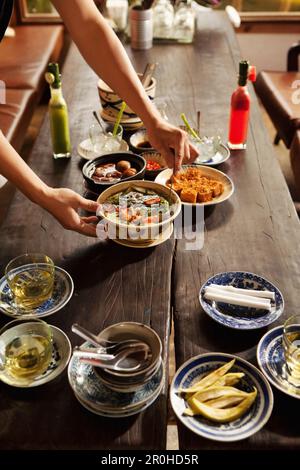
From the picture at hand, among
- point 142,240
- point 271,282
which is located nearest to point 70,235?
point 142,240

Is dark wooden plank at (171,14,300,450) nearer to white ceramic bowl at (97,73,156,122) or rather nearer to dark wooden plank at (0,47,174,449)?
dark wooden plank at (0,47,174,449)

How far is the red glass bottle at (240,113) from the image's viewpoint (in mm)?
1860

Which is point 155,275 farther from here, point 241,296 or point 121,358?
point 121,358

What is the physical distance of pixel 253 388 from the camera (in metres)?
1.07

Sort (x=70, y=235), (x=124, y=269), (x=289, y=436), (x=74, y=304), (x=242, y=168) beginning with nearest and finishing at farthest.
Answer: (x=289, y=436) → (x=74, y=304) → (x=124, y=269) → (x=70, y=235) → (x=242, y=168)

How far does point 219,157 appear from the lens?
186 centimetres

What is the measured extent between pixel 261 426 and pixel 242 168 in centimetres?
104

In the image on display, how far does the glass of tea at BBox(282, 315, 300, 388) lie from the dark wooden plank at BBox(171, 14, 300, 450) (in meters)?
0.05

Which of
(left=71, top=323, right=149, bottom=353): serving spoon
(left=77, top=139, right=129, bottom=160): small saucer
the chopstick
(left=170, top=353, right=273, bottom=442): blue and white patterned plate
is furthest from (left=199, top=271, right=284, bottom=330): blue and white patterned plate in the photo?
(left=77, top=139, right=129, bottom=160): small saucer

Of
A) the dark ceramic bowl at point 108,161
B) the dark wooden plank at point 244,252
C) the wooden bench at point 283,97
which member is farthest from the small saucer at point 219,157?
the wooden bench at point 283,97

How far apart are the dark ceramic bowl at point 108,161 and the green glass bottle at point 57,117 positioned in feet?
0.70

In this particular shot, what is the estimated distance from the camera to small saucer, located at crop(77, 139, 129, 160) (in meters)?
1.83

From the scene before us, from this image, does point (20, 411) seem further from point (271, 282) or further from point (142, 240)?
point (271, 282)

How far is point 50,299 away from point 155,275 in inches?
10.9
